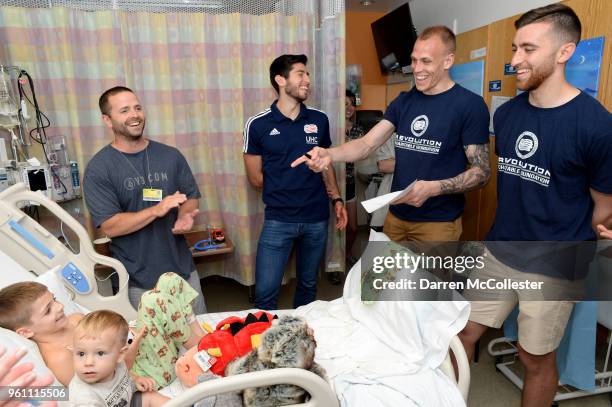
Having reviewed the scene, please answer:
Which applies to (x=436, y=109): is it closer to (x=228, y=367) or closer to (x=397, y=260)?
(x=397, y=260)

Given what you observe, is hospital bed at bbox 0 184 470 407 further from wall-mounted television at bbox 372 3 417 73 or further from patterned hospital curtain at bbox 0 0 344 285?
wall-mounted television at bbox 372 3 417 73

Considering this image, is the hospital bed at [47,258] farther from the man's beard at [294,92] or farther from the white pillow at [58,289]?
the man's beard at [294,92]

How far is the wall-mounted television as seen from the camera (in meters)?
3.77

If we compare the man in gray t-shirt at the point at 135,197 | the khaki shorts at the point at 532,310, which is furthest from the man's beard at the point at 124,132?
the khaki shorts at the point at 532,310

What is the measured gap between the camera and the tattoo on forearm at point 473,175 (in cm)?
213

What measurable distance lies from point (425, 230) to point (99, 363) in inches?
66.3

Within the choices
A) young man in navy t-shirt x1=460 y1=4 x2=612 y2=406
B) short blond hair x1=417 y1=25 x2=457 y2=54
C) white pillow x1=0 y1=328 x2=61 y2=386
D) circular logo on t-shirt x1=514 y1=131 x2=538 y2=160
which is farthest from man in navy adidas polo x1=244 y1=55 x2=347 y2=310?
white pillow x1=0 y1=328 x2=61 y2=386

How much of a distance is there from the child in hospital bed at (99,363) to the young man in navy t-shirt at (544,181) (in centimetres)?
161

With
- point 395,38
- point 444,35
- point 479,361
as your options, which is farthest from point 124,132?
point 395,38

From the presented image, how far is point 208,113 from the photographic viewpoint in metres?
3.11

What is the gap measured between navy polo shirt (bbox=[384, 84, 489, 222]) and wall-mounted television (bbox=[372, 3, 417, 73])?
171 centimetres

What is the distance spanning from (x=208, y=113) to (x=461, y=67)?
1.99 m

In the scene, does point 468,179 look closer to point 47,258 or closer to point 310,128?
point 310,128

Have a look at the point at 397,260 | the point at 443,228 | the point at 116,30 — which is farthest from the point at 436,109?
the point at 116,30
